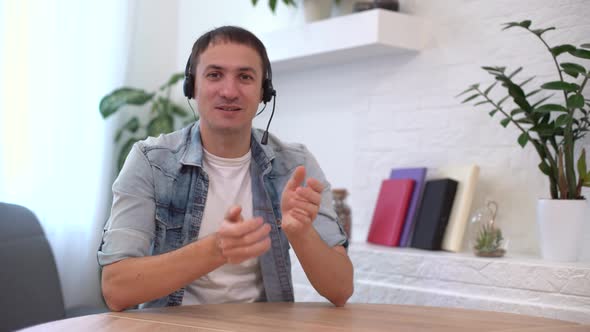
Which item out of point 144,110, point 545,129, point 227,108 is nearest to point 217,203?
point 227,108

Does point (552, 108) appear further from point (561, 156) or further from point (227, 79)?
point (227, 79)

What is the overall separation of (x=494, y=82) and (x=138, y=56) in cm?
222

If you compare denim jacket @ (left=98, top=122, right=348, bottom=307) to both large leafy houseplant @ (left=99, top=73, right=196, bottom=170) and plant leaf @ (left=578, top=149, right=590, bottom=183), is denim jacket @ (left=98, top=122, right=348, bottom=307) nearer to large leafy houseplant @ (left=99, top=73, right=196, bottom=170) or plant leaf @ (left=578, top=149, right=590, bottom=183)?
plant leaf @ (left=578, top=149, right=590, bottom=183)

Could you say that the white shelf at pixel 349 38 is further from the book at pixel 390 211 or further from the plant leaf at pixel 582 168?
the plant leaf at pixel 582 168

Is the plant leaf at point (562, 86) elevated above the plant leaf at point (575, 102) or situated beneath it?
elevated above

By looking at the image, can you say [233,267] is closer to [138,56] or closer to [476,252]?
[476,252]

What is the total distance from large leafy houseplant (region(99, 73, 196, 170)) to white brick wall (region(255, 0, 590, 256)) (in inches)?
27.9

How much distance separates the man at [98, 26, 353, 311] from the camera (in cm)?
163

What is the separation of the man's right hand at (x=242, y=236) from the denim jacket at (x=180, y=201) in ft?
1.04

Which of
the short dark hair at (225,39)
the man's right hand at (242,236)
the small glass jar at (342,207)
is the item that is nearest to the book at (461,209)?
the small glass jar at (342,207)

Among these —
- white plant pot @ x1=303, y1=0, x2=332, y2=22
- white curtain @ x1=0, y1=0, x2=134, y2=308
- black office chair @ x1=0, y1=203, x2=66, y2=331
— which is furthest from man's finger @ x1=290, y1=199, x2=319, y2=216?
white curtain @ x1=0, y1=0, x2=134, y2=308

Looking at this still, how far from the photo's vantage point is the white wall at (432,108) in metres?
2.76

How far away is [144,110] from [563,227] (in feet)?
8.54

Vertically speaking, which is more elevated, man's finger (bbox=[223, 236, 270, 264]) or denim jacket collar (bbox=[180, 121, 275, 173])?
denim jacket collar (bbox=[180, 121, 275, 173])
